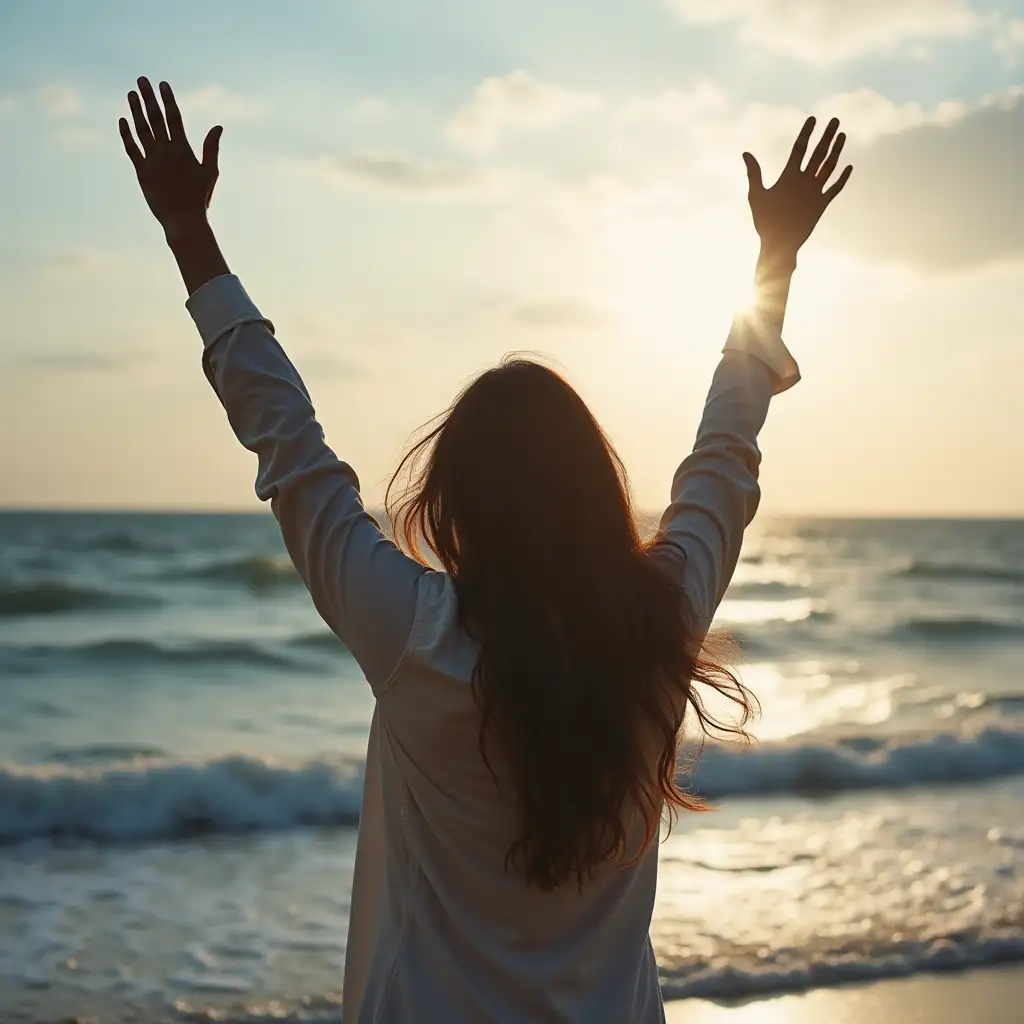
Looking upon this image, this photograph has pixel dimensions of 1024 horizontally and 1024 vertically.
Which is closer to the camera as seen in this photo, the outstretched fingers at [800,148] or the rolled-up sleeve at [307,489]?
the rolled-up sleeve at [307,489]

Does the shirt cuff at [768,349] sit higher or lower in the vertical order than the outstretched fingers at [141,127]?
lower

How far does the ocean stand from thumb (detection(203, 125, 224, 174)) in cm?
99

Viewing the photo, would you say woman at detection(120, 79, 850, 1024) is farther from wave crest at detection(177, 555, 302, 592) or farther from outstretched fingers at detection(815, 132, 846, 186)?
wave crest at detection(177, 555, 302, 592)

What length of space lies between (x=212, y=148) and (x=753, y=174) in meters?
0.82

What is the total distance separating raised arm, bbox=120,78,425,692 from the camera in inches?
54.5

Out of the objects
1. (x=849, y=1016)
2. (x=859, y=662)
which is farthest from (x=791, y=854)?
(x=859, y=662)

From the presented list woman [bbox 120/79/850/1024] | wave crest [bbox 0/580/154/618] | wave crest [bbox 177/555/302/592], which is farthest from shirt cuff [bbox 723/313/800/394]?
wave crest [bbox 177/555/302/592]

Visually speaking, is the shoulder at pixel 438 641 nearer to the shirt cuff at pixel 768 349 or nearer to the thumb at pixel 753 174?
the shirt cuff at pixel 768 349

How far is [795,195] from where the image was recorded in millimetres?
1926

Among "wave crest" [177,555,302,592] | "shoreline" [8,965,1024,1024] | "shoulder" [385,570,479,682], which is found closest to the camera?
"shoulder" [385,570,479,682]

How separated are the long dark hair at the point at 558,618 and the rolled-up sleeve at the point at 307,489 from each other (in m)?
0.09

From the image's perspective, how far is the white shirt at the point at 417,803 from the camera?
139cm

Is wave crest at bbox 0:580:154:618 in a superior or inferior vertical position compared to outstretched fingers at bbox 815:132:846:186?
superior

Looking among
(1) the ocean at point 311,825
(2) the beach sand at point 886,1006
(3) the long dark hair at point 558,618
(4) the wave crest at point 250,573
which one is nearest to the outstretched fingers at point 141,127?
(3) the long dark hair at point 558,618
